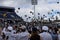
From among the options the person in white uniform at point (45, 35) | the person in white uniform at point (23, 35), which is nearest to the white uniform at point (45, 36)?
the person in white uniform at point (45, 35)

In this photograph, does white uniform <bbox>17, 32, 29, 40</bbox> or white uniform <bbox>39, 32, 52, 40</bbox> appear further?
white uniform <bbox>17, 32, 29, 40</bbox>

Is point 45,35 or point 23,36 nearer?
point 45,35

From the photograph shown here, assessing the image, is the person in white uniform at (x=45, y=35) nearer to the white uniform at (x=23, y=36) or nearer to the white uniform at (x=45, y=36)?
the white uniform at (x=45, y=36)

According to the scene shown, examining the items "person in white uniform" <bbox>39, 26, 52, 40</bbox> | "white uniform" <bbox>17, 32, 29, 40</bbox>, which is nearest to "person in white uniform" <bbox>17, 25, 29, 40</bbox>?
"white uniform" <bbox>17, 32, 29, 40</bbox>

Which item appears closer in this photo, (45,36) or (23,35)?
(45,36)

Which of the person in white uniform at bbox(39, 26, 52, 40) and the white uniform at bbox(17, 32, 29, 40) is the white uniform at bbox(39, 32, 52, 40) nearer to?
the person in white uniform at bbox(39, 26, 52, 40)

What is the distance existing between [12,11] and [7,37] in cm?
6317

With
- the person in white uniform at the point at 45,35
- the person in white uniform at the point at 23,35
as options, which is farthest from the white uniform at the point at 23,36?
the person in white uniform at the point at 45,35

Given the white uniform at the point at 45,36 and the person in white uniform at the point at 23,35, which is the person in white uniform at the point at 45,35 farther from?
the person in white uniform at the point at 23,35

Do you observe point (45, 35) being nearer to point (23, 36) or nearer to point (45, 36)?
point (45, 36)

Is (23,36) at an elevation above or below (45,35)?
below

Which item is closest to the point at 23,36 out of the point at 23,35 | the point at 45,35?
the point at 23,35

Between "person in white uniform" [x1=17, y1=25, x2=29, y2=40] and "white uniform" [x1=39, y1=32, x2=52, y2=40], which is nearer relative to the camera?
"white uniform" [x1=39, y1=32, x2=52, y2=40]

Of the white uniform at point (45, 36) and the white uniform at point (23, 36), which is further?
the white uniform at point (23, 36)
